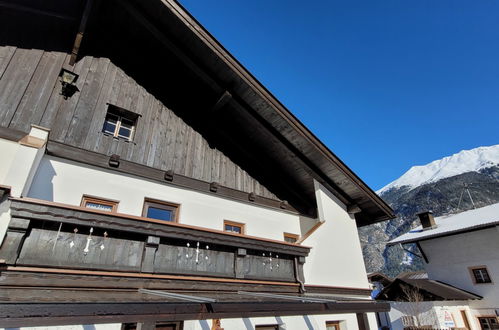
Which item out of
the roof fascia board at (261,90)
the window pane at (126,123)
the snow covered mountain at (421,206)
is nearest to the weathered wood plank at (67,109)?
the window pane at (126,123)

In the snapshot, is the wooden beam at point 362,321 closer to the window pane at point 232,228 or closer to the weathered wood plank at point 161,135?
the window pane at point 232,228

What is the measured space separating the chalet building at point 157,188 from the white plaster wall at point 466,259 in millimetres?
15411

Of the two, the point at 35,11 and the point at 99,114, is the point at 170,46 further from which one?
the point at 35,11

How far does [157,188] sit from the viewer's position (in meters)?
7.57

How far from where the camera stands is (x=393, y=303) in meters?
21.9

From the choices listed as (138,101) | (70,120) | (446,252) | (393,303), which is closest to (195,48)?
(138,101)

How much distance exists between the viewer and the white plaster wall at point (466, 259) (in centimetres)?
1950

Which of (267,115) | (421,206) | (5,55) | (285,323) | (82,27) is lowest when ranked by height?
(285,323)

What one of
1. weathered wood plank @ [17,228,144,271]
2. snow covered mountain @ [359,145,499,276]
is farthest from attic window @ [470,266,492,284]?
snow covered mountain @ [359,145,499,276]

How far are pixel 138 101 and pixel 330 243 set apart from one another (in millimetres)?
7839

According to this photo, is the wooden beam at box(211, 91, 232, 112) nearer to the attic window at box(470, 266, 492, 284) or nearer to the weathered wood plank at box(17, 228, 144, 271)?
the weathered wood plank at box(17, 228, 144, 271)

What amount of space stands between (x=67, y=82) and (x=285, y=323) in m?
8.50

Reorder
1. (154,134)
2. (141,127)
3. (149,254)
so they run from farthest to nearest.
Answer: (154,134) < (141,127) < (149,254)

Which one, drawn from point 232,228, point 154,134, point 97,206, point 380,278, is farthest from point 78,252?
point 380,278
